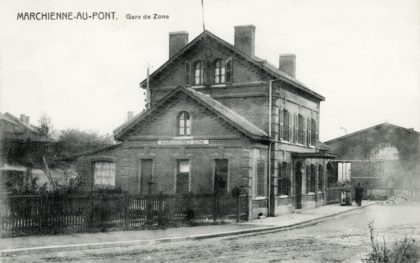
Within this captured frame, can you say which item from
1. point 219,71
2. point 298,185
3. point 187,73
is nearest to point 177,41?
point 187,73

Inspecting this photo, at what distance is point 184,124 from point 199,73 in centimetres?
387

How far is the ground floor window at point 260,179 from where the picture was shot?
25.5 m

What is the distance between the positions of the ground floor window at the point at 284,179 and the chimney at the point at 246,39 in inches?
239

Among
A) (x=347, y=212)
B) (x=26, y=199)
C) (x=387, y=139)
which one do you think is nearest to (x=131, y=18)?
(x=26, y=199)

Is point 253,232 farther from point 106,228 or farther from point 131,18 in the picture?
point 131,18

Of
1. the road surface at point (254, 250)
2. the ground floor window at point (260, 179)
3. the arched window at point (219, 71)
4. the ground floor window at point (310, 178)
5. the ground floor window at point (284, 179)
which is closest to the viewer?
the road surface at point (254, 250)

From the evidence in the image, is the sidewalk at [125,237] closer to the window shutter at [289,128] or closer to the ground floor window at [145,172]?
the ground floor window at [145,172]

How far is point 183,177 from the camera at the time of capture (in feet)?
84.3

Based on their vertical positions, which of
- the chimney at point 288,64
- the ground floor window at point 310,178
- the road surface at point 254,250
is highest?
the chimney at point 288,64

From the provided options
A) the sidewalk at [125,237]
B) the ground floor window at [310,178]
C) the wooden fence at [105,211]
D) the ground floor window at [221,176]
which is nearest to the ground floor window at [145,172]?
the ground floor window at [221,176]

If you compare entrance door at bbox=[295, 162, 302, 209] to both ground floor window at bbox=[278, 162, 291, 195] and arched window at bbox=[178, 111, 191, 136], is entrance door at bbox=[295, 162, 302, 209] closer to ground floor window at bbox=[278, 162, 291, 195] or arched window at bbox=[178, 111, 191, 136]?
ground floor window at bbox=[278, 162, 291, 195]

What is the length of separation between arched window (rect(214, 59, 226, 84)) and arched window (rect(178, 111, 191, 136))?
3.16 m

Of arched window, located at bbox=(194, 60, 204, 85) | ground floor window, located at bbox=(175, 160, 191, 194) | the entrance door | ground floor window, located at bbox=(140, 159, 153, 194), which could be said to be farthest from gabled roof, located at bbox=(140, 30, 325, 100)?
ground floor window, located at bbox=(175, 160, 191, 194)

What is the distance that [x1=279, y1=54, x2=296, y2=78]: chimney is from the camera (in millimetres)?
33906
